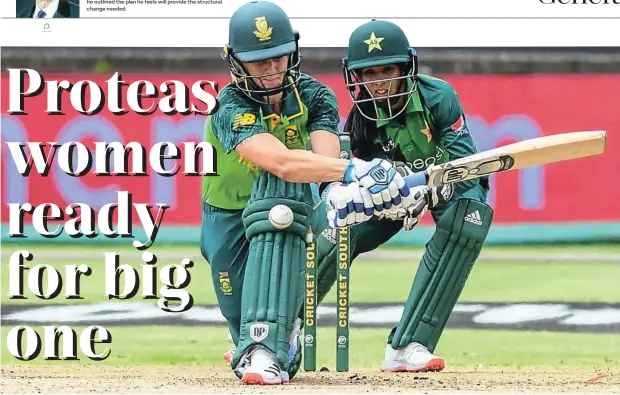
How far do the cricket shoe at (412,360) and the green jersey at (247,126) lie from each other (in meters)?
0.60

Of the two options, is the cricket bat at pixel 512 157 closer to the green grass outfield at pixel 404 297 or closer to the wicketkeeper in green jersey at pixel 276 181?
the wicketkeeper in green jersey at pixel 276 181

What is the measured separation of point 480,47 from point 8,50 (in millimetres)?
1428

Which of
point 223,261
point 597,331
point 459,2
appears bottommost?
point 597,331

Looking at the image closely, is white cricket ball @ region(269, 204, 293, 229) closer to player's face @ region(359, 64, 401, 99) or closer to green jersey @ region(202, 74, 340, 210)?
green jersey @ region(202, 74, 340, 210)

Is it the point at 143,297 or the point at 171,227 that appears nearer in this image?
the point at 143,297

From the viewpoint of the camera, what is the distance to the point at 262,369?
298 centimetres

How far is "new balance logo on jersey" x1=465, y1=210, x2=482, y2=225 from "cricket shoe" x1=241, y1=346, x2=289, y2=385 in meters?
0.74

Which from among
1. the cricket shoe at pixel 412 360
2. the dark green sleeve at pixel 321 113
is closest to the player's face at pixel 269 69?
the dark green sleeve at pixel 321 113

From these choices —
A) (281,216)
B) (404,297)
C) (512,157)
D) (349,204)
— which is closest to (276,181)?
(281,216)

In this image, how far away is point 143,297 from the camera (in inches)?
149

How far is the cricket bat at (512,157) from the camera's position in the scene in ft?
9.85

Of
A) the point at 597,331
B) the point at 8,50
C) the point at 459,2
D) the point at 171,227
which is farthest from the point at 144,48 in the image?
the point at 597,331

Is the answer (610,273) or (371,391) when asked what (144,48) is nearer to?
(371,391)

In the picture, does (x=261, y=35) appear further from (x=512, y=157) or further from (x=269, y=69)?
(x=512, y=157)
